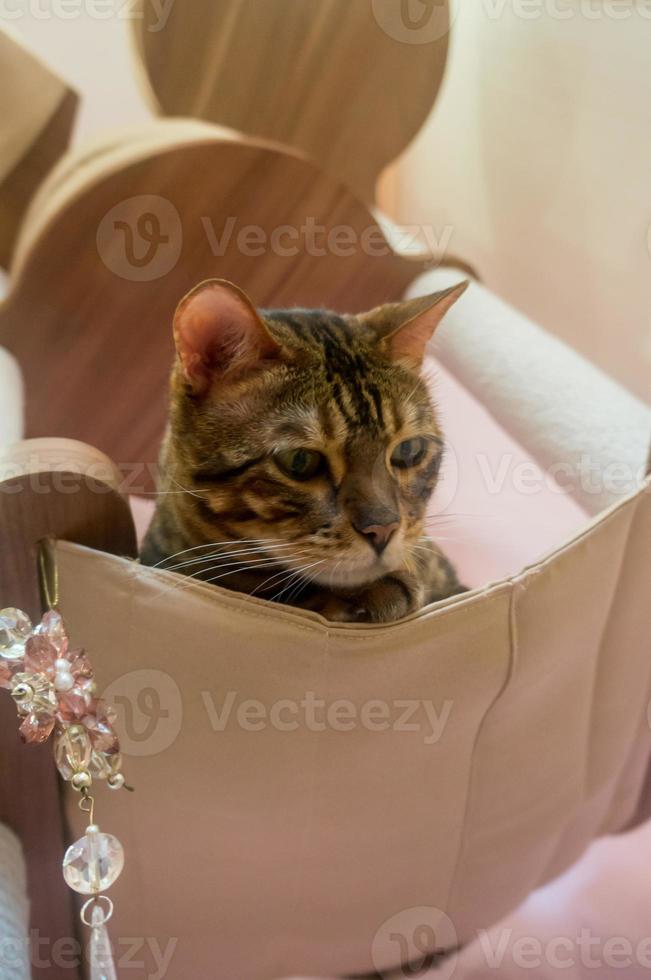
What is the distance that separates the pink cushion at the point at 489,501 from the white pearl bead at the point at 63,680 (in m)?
0.55

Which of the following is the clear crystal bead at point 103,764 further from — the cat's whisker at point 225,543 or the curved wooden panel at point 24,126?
the curved wooden panel at point 24,126

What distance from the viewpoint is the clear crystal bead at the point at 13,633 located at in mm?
454

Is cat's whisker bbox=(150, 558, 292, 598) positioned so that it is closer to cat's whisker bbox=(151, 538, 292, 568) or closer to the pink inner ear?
cat's whisker bbox=(151, 538, 292, 568)

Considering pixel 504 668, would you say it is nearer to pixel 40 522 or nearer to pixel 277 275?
pixel 40 522

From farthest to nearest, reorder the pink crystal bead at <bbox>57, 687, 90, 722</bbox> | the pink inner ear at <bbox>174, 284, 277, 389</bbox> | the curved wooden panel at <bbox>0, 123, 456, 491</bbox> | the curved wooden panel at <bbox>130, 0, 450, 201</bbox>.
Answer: the curved wooden panel at <bbox>130, 0, 450, 201</bbox> < the curved wooden panel at <bbox>0, 123, 456, 491</bbox> < the pink inner ear at <bbox>174, 284, 277, 389</bbox> < the pink crystal bead at <bbox>57, 687, 90, 722</bbox>

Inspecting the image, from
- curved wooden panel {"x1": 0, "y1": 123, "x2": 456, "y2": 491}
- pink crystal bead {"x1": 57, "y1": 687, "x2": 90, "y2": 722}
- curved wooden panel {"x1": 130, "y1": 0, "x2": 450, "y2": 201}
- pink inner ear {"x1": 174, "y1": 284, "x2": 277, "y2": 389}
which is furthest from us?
curved wooden panel {"x1": 130, "y1": 0, "x2": 450, "y2": 201}

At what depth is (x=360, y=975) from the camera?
2.48 feet

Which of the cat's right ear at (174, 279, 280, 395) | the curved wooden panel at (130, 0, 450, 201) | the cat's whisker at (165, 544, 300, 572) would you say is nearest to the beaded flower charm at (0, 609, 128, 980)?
the cat's whisker at (165, 544, 300, 572)

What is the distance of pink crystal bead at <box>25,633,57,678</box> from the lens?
1.47ft

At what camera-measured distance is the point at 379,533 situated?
0.57 m

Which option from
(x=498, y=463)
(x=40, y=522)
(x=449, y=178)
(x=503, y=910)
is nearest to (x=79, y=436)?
(x=498, y=463)

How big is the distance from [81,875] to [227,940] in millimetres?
238

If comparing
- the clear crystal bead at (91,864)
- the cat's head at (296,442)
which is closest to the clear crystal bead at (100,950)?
the clear crystal bead at (91,864)

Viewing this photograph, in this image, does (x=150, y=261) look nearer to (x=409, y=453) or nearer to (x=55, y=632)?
(x=409, y=453)
